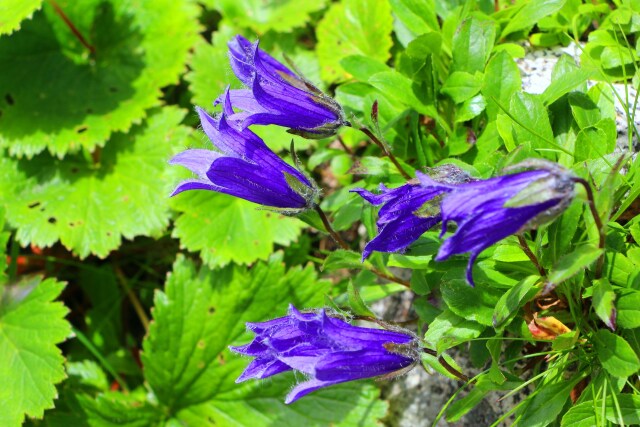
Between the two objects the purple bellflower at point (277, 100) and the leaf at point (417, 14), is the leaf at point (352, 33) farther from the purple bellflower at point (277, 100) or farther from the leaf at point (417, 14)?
the purple bellflower at point (277, 100)

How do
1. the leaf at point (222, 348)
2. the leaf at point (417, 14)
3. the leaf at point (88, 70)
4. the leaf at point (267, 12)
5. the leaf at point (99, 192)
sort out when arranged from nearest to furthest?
the leaf at point (417, 14) < the leaf at point (222, 348) < the leaf at point (99, 192) < the leaf at point (88, 70) < the leaf at point (267, 12)

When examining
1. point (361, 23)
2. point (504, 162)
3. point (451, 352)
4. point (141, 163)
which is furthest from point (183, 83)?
point (504, 162)

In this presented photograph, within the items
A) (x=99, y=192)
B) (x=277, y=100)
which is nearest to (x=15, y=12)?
(x=99, y=192)

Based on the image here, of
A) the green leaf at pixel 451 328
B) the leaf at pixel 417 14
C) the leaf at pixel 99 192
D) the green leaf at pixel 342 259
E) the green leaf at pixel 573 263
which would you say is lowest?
the green leaf at pixel 451 328

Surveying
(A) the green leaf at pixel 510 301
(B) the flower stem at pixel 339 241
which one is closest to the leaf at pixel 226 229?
(B) the flower stem at pixel 339 241

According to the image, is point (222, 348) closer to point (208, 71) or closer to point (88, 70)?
point (208, 71)

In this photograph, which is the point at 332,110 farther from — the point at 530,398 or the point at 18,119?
the point at 18,119

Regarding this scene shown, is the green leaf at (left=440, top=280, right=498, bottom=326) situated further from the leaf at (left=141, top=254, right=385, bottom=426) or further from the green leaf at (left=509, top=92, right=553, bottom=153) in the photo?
the leaf at (left=141, top=254, right=385, bottom=426)

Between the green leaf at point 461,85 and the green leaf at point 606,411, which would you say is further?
the green leaf at point 461,85
